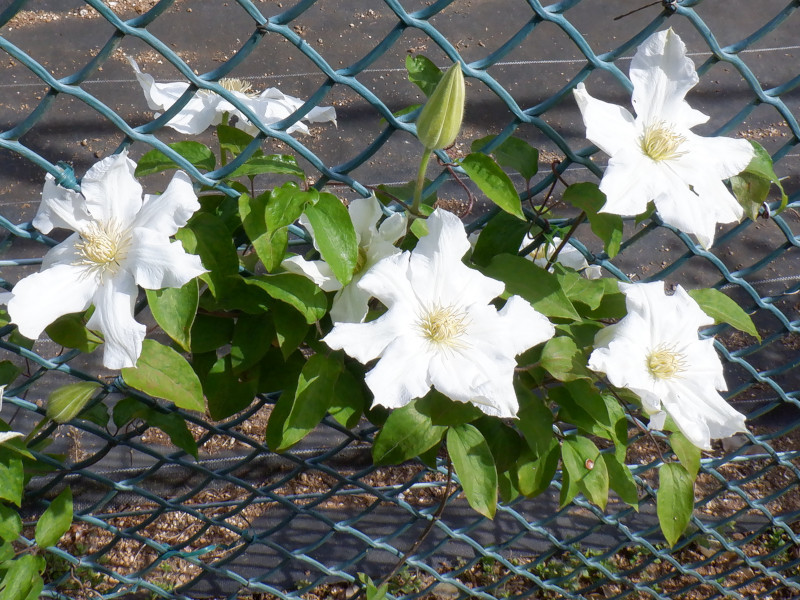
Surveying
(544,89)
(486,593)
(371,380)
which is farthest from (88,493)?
(544,89)

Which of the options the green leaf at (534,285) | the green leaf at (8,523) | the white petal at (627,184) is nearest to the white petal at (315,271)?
the green leaf at (534,285)

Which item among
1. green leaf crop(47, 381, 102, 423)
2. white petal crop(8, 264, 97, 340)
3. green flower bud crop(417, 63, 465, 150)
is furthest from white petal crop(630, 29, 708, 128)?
green leaf crop(47, 381, 102, 423)

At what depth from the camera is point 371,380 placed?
2.23ft

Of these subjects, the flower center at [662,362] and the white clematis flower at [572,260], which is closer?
the flower center at [662,362]

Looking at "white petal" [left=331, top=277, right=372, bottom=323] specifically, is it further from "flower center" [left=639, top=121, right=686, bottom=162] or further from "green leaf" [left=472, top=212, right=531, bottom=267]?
"flower center" [left=639, top=121, right=686, bottom=162]

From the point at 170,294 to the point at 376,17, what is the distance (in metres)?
1.53

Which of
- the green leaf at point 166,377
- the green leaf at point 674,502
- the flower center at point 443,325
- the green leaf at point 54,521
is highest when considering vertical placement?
the flower center at point 443,325

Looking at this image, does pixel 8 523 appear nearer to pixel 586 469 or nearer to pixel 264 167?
pixel 264 167

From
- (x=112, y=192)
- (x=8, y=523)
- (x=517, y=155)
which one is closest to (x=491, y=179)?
(x=517, y=155)

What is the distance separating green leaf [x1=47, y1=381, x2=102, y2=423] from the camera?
85 cm

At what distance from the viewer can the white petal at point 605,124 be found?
0.70m

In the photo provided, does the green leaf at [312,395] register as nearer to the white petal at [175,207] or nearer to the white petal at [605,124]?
the white petal at [175,207]

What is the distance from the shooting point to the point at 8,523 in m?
0.98

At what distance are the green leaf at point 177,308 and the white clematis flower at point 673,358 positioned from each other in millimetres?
492
